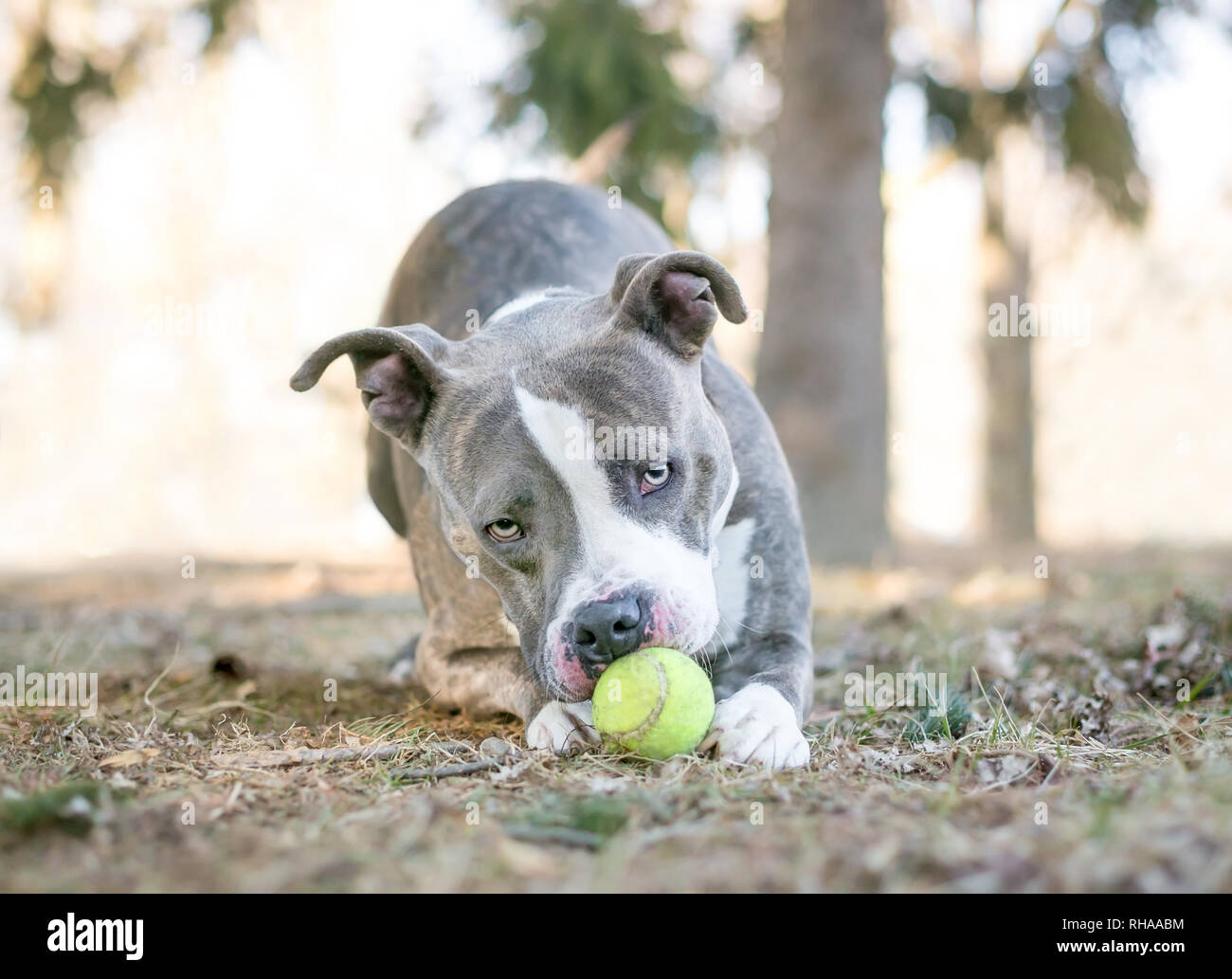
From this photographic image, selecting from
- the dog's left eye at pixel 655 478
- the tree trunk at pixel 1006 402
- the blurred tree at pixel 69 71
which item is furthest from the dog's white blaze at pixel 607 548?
the tree trunk at pixel 1006 402

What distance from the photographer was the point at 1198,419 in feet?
65.9

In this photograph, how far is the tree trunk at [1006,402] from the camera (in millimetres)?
11859

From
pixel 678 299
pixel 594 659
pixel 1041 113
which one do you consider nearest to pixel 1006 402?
pixel 1041 113

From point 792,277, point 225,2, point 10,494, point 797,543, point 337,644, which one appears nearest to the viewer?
point 797,543

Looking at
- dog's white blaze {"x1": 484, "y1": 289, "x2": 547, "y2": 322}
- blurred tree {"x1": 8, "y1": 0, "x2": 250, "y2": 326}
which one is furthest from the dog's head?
blurred tree {"x1": 8, "y1": 0, "x2": 250, "y2": 326}

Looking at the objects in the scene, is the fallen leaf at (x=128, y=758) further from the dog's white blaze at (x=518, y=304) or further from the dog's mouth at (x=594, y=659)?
the dog's white blaze at (x=518, y=304)

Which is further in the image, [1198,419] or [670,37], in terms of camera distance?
[1198,419]

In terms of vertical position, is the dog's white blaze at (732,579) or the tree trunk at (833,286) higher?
the tree trunk at (833,286)

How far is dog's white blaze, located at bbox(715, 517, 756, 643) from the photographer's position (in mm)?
3818

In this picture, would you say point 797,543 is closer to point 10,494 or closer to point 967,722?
point 967,722

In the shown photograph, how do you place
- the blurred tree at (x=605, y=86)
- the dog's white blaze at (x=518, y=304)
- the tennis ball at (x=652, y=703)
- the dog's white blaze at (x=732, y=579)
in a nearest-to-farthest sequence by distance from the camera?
the tennis ball at (x=652, y=703) → the dog's white blaze at (x=732, y=579) → the dog's white blaze at (x=518, y=304) → the blurred tree at (x=605, y=86)

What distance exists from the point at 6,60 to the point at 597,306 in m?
16.5

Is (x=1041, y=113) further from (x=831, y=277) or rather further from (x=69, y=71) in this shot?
(x=69, y=71)

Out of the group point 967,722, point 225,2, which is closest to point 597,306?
point 967,722
